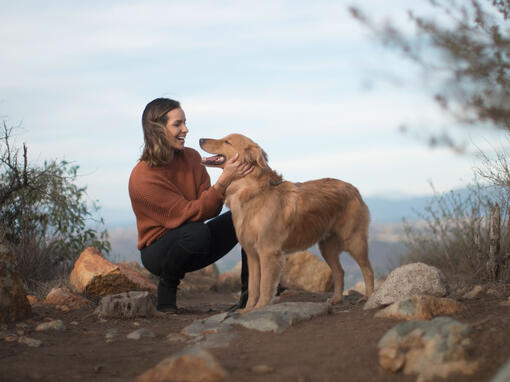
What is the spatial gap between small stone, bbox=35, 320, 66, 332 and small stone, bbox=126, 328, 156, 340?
770 mm

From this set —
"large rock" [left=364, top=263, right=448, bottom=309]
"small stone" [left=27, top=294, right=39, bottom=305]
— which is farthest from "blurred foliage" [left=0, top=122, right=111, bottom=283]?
"large rock" [left=364, top=263, right=448, bottom=309]

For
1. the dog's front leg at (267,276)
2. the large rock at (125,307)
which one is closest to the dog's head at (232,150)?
the dog's front leg at (267,276)

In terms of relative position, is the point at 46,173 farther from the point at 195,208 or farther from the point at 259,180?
the point at 259,180

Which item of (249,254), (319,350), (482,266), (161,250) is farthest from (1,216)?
(482,266)

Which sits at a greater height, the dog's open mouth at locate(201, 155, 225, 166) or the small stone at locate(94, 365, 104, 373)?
the dog's open mouth at locate(201, 155, 225, 166)

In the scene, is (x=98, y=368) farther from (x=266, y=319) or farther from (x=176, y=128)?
(x=176, y=128)

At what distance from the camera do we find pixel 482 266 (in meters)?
6.49

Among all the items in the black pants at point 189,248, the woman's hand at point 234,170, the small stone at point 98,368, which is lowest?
the small stone at point 98,368

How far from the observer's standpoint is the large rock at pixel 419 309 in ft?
13.7

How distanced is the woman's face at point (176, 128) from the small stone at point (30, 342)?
7.66 feet

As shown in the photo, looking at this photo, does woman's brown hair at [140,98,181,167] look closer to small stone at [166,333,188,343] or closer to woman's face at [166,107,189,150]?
woman's face at [166,107,189,150]

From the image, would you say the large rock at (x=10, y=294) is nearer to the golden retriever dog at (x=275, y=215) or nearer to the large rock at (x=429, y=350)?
the golden retriever dog at (x=275, y=215)

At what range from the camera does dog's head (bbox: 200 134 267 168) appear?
16.9 ft

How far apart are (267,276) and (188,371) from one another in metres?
2.04
